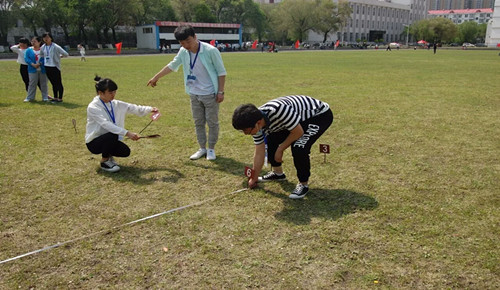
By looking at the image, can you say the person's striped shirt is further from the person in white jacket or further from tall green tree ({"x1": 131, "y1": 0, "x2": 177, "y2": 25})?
tall green tree ({"x1": 131, "y1": 0, "x2": 177, "y2": 25})

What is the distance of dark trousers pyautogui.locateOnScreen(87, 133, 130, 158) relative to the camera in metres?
5.17

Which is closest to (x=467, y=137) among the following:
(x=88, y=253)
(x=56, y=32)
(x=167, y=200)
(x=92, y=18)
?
(x=167, y=200)

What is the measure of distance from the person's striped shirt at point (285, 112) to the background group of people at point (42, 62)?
320 inches

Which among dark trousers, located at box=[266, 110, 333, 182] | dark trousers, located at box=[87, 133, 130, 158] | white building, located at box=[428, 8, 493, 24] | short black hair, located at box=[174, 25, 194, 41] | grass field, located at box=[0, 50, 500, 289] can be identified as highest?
white building, located at box=[428, 8, 493, 24]

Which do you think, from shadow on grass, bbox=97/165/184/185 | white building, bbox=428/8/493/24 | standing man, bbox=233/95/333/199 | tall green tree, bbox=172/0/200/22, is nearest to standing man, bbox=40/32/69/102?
shadow on grass, bbox=97/165/184/185

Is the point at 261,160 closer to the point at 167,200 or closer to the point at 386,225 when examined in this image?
the point at 167,200

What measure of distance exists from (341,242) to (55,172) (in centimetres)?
404

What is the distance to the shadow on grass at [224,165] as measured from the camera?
540cm

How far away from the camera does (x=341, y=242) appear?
3463 millimetres

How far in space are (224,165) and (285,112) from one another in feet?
6.64

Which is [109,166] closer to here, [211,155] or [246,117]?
[211,155]

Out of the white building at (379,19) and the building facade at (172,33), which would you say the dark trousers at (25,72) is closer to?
the building facade at (172,33)

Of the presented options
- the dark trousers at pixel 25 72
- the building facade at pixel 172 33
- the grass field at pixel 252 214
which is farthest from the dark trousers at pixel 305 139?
the building facade at pixel 172 33

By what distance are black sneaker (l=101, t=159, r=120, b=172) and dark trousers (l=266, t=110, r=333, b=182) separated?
90.2 inches
